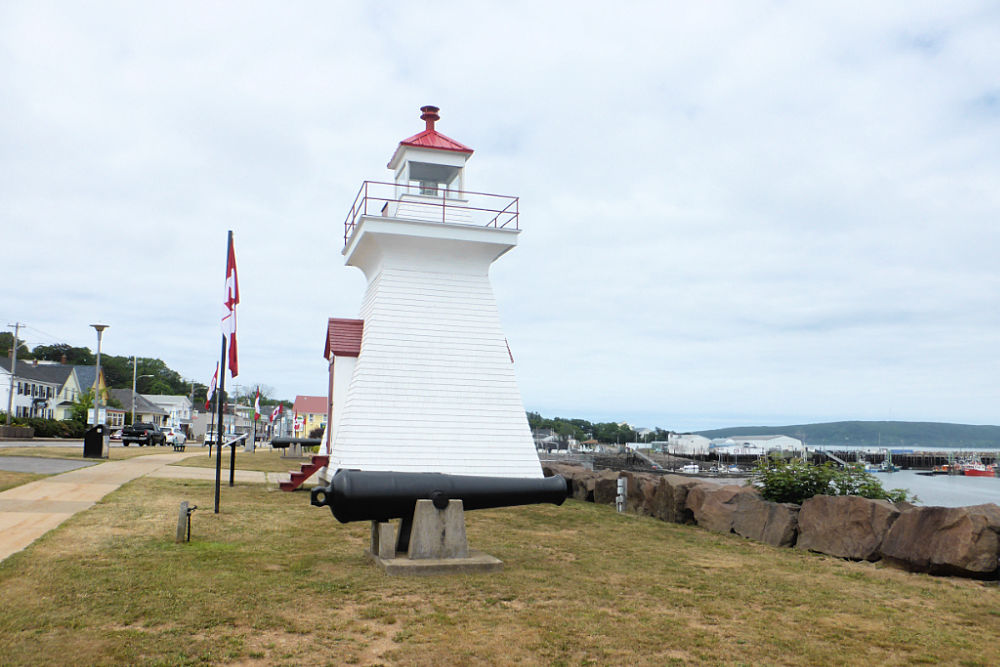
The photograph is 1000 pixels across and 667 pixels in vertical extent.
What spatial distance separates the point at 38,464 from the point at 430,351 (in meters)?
13.0

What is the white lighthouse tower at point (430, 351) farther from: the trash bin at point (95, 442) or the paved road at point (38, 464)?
the trash bin at point (95, 442)

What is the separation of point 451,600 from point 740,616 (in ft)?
9.07

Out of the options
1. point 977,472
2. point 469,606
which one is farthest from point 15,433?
point 977,472

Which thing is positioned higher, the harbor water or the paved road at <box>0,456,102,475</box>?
the paved road at <box>0,456,102,475</box>

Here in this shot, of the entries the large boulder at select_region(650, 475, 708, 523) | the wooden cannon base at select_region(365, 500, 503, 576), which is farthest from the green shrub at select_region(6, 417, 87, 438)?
the wooden cannon base at select_region(365, 500, 503, 576)

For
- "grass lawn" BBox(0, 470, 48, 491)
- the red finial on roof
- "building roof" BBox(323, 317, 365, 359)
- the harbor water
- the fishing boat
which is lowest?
the fishing boat

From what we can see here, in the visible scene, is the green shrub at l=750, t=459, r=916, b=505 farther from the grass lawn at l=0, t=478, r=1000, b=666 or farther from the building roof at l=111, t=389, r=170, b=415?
the building roof at l=111, t=389, r=170, b=415

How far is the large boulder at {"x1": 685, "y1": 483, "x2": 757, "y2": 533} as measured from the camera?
13.1 metres

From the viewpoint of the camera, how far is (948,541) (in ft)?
30.1

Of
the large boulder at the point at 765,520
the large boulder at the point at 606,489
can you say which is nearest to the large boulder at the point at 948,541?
the large boulder at the point at 765,520

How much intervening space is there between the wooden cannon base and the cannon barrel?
133 millimetres

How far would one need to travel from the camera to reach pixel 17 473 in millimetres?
18703

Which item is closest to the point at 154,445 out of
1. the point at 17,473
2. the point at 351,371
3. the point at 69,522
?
the point at 17,473

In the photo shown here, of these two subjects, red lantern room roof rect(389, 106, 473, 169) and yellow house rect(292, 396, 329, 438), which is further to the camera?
yellow house rect(292, 396, 329, 438)
